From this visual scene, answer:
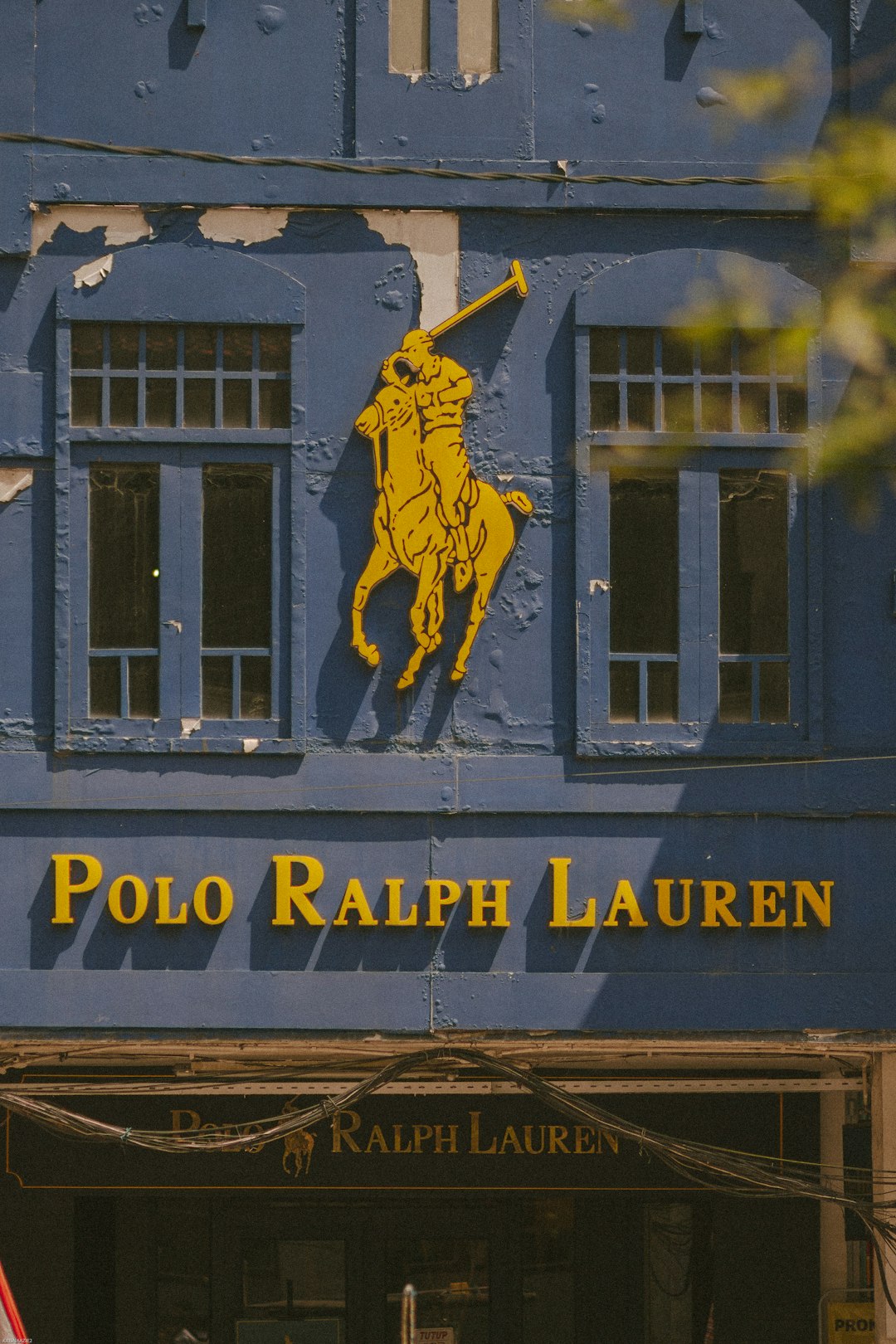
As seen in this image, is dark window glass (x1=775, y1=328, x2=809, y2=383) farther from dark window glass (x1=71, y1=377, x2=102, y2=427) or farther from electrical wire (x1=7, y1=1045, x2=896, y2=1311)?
electrical wire (x1=7, y1=1045, x2=896, y2=1311)

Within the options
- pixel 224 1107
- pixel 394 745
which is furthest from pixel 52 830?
pixel 224 1107

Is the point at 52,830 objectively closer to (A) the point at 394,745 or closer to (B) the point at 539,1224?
(A) the point at 394,745

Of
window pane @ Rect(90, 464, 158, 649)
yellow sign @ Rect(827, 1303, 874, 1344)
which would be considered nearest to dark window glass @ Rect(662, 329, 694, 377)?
window pane @ Rect(90, 464, 158, 649)

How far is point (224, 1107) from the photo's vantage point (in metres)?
11.5

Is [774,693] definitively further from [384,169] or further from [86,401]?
[86,401]

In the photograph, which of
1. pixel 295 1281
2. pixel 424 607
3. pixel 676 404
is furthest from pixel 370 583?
pixel 295 1281

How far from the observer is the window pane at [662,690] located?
32.1 feet

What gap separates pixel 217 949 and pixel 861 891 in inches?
144

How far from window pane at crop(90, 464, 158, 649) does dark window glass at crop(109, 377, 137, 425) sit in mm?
278

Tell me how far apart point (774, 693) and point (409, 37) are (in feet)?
14.4

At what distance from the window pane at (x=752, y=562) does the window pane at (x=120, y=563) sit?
331 centimetres

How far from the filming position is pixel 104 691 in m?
9.74

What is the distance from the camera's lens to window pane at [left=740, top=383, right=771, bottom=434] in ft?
32.5

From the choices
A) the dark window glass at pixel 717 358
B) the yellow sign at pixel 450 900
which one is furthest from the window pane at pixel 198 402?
the dark window glass at pixel 717 358
